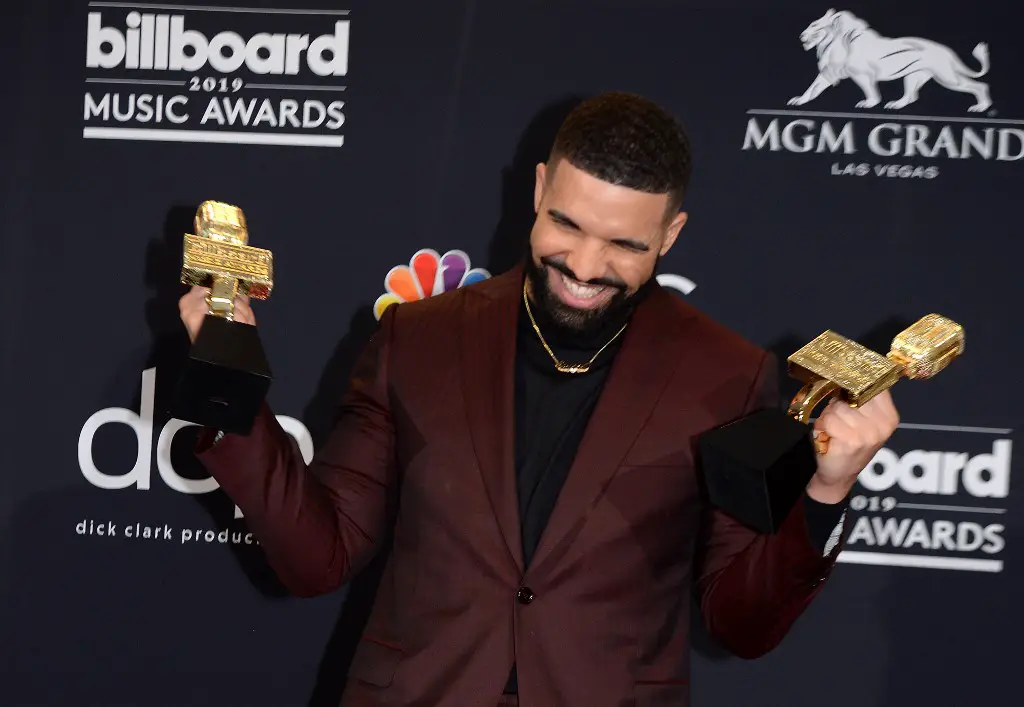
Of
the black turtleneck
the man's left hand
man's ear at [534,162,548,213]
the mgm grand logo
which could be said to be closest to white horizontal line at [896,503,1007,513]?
the mgm grand logo

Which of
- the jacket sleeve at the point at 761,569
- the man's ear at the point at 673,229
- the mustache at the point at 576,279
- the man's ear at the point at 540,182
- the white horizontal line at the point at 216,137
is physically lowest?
the jacket sleeve at the point at 761,569

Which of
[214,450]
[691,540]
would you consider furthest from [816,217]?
[214,450]

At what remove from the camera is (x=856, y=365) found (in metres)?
1.75

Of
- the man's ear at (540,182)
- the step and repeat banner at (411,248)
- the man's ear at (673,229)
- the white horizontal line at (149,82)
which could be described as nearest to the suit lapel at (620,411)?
the man's ear at (673,229)

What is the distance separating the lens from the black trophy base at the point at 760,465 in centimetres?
168

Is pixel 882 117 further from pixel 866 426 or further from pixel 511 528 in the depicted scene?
pixel 511 528

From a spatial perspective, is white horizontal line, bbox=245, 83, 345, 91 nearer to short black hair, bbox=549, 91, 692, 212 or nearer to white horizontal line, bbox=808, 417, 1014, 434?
short black hair, bbox=549, 91, 692, 212

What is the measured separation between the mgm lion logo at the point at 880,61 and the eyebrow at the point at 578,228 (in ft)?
3.18

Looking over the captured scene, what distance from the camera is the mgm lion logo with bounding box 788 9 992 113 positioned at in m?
2.76

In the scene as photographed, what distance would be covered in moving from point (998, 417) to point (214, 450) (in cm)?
177

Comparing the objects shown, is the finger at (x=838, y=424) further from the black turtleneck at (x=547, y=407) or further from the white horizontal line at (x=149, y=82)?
the white horizontal line at (x=149, y=82)

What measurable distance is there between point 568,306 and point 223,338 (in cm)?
60

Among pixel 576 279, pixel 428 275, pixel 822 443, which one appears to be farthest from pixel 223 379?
pixel 428 275

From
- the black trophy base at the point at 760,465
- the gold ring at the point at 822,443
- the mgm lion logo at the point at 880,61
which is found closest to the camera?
the black trophy base at the point at 760,465
